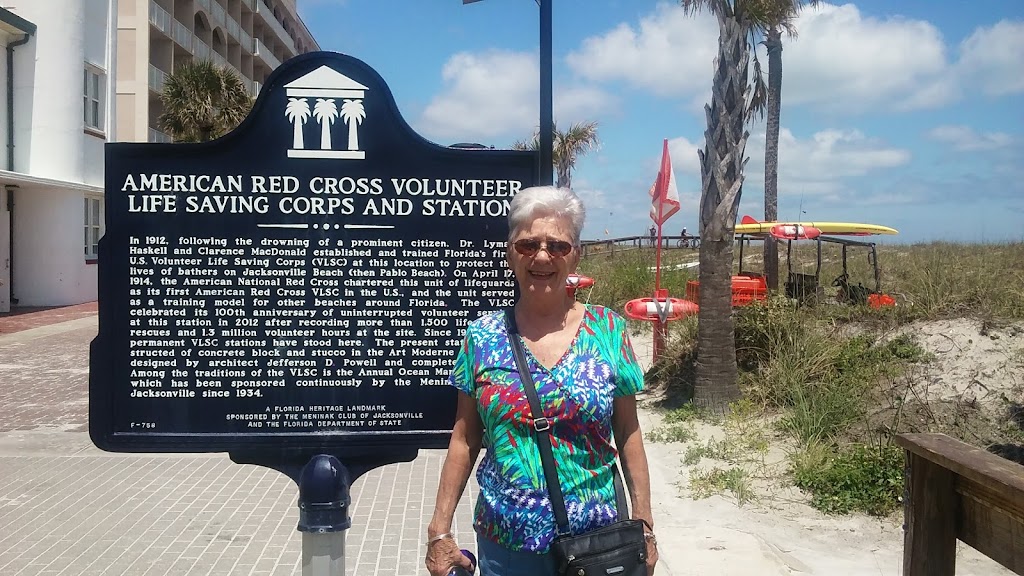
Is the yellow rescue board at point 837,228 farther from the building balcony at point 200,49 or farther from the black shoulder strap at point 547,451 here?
the building balcony at point 200,49

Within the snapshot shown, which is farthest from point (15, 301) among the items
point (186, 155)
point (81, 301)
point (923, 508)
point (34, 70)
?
point (923, 508)

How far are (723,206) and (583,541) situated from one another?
6.32 meters

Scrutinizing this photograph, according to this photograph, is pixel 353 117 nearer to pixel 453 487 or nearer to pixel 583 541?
pixel 453 487

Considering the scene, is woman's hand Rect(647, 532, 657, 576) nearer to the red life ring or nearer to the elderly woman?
the elderly woman

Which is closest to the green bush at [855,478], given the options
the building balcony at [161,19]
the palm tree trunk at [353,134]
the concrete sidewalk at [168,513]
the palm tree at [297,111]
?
the concrete sidewalk at [168,513]

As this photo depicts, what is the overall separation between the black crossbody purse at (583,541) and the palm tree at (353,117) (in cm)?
114

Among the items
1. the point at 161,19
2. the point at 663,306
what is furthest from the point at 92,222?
the point at 663,306

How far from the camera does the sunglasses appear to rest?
2.45m

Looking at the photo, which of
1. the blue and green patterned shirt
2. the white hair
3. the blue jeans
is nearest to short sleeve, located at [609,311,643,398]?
the blue and green patterned shirt

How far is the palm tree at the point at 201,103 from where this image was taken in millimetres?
21828

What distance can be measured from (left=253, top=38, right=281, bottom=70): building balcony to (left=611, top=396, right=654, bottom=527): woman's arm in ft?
137

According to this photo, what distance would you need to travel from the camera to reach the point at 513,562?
236 cm

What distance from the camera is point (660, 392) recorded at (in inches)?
370

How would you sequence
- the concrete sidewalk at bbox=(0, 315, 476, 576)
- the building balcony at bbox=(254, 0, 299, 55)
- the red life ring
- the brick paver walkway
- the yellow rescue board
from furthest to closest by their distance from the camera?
1. the building balcony at bbox=(254, 0, 299, 55)
2. the brick paver walkway
3. the yellow rescue board
4. the red life ring
5. the concrete sidewalk at bbox=(0, 315, 476, 576)
